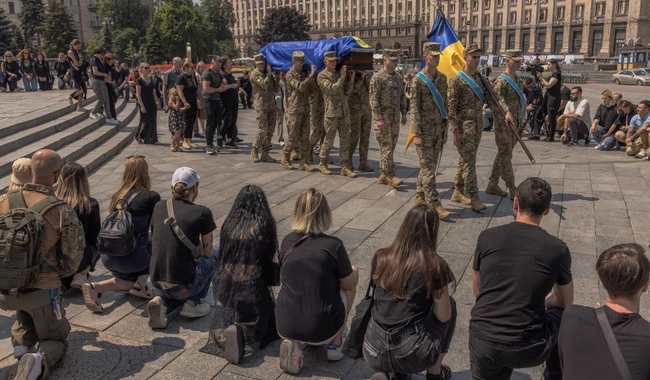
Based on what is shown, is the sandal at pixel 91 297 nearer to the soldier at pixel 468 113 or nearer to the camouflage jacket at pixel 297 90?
the soldier at pixel 468 113

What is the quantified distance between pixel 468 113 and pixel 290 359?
4.51 meters

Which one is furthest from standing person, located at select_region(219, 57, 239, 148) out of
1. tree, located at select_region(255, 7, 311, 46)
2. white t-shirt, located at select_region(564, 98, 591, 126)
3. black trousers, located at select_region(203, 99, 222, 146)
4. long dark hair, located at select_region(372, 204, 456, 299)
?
tree, located at select_region(255, 7, 311, 46)

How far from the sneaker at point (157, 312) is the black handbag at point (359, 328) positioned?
61.7 inches

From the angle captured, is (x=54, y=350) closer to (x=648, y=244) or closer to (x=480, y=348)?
(x=480, y=348)

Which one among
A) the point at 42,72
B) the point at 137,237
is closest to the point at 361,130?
the point at 137,237

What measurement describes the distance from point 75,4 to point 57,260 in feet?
308

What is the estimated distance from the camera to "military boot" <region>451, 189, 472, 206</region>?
7484 millimetres

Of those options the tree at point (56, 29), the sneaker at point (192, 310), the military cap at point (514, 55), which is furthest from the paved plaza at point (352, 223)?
the tree at point (56, 29)

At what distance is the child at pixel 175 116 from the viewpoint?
11.1 metres

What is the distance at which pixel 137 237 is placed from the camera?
4629mm

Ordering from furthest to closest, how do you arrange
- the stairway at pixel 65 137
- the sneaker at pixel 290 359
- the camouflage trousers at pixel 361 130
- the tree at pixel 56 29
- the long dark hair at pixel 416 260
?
1. the tree at pixel 56 29
2. the stairway at pixel 65 137
3. the camouflage trousers at pixel 361 130
4. the sneaker at pixel 290 359
5. the long dark hair at pixel 416 260

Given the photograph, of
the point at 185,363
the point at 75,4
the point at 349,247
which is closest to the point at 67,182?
the point at 185,363

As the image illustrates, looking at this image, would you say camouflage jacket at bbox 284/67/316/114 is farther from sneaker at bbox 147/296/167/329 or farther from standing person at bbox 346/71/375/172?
A: sneaker at bbox 147/296/167/329

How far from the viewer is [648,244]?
6059mm
